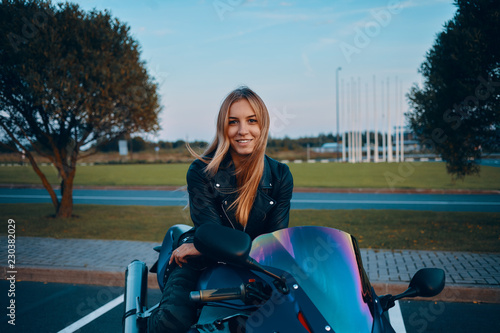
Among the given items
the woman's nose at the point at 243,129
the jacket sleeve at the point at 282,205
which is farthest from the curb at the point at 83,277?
the woman's nose at the point at 243,129

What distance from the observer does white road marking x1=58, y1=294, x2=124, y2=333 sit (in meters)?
4.02

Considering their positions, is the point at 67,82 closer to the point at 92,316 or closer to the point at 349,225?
the point at 92,316

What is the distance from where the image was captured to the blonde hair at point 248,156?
93.7 inches

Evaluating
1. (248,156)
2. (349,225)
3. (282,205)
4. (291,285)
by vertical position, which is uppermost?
(248,156)

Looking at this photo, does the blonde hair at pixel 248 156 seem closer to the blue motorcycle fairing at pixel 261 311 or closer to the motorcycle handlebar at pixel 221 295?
the blue motorcycle fairing at pixel 261 311

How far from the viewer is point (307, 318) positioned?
1.42 meters

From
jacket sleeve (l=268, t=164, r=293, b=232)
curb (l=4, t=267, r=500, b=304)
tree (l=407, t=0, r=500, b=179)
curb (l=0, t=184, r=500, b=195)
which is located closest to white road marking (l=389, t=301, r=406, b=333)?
curb (l=4, t=267, r=500, b=304)

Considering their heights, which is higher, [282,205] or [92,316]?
[282,205]

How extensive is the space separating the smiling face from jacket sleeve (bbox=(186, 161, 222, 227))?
0.92 ft

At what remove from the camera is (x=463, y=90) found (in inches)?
285

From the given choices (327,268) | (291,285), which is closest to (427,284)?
(327,268)

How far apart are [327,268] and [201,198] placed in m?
1.04

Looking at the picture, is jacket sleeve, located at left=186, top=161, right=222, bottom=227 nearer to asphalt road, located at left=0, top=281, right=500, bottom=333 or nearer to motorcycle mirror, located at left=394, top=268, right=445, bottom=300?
motorcycle mirror, located at left=394, top=268, right=445, bottom=300

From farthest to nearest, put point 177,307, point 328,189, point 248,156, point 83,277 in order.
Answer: point 328,189
point 83,277
point 248,156
point 177,307
